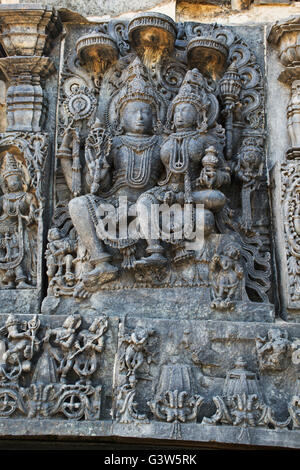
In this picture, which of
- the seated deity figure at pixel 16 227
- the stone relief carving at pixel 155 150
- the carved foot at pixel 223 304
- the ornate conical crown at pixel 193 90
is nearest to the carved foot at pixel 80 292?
the stone relief carving at pixel 155 150

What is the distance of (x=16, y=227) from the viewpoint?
16.8 feet

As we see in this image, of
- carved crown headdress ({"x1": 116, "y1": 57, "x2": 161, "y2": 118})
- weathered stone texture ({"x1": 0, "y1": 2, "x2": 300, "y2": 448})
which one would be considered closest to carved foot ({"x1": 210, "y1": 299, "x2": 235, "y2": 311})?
weathered stone texture ({"x1": 0, "y1": 2, "x2": 300, "y2": 448})

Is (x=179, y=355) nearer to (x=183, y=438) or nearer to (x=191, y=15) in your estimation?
(x=183, y=438)

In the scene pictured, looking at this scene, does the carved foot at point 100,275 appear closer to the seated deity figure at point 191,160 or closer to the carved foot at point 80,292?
the carved foot at point 80,292

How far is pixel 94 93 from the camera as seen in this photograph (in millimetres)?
5434

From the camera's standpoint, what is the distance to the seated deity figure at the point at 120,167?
4.73 meters

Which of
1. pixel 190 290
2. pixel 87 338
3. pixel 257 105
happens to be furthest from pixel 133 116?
pixel 87 338

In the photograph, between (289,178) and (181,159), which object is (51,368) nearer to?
(181,159)

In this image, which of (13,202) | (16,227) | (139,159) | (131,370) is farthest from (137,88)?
(131,370)

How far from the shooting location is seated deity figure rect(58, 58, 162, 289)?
15.5 ft

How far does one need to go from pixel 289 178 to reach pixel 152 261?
135cm

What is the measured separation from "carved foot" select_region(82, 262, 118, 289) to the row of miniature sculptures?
0.97 ft

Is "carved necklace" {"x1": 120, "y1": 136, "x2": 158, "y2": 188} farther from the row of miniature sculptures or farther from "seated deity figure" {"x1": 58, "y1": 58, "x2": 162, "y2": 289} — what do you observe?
the row of miniature sculptures

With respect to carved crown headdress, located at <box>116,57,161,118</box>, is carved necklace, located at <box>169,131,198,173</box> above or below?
below
